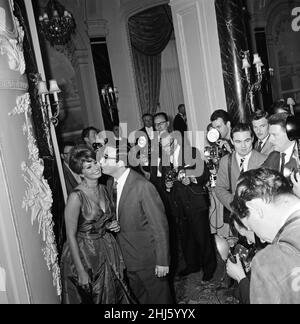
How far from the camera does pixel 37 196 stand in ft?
8.59

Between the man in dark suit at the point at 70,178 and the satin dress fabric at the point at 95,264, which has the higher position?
the man in dark suit at the point at 70,178

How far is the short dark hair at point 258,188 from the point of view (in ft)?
5.05

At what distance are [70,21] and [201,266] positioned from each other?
200 inches

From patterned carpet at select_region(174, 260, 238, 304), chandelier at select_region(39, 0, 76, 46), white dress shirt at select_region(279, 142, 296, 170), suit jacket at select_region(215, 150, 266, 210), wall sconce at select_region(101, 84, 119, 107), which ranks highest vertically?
chandelier at select_region(39, 0, 76, 46)

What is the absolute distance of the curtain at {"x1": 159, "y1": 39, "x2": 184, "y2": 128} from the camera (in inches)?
503

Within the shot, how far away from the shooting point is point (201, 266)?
4.28 m

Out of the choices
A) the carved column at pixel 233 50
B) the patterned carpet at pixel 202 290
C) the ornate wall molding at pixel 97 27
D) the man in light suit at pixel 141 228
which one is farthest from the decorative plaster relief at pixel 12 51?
the ornate wall molding at pixel 97 27

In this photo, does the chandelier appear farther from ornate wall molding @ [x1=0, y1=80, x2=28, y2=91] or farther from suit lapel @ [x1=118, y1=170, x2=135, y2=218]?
suit lapel @ [x1=118, y1=170, x2=135, y2=218]

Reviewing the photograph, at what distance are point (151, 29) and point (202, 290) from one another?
8285 millimetres

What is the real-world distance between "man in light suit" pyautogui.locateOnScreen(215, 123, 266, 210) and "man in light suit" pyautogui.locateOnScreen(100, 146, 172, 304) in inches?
30.9

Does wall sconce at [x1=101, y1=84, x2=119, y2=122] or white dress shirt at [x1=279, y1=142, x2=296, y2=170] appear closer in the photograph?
white dress shirt at [x1=279, y1=142, x2=296, y2=170]

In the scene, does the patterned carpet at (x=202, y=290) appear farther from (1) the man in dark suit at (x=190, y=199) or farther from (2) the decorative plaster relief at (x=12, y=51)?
(2) the decorative plaster relief at (x=12, y=51)

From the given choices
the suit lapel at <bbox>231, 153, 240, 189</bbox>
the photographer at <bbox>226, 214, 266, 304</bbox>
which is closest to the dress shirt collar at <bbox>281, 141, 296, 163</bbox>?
the suit lapel at <bbox>231, 153, 240, 189</bbox>
